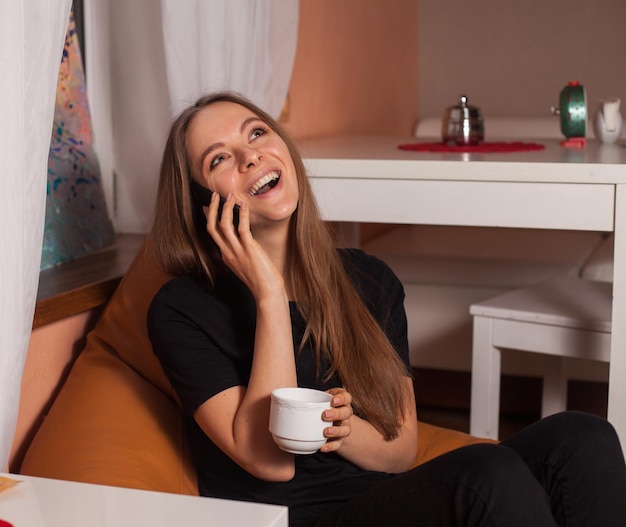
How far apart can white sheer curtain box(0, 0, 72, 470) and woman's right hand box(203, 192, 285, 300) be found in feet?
0.87

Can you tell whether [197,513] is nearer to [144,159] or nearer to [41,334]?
[41,334]

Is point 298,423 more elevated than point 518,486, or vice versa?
point 298,423

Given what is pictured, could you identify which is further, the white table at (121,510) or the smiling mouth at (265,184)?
the smiling mouth at (265,184)

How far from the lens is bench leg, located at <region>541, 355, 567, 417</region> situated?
2414mm

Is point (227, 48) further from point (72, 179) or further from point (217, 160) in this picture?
point (217, 160)

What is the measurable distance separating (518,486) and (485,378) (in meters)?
1.06

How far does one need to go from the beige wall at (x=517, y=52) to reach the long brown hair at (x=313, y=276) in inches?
135

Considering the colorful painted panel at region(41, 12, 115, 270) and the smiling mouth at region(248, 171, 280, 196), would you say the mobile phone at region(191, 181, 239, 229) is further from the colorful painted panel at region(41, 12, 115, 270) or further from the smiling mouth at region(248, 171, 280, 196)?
the colorful painted panel at region(41, 12, 115, 270)

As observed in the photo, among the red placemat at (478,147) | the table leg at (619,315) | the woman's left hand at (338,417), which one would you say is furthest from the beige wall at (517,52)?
the woman's left hand at (338,417)

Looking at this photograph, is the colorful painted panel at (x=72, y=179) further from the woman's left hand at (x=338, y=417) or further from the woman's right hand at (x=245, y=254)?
the woman's left hand at (x=338, y=417)

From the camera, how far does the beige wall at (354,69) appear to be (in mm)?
3141

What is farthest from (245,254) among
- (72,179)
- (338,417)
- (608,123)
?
(608,123)

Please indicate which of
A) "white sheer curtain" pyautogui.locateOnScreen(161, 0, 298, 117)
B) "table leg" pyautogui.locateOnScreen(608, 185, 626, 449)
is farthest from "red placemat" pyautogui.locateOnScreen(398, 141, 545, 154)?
"table leg" pyautogui.locateOnScreen(608, 185, 626, 449)

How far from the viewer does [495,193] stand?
1.98m
